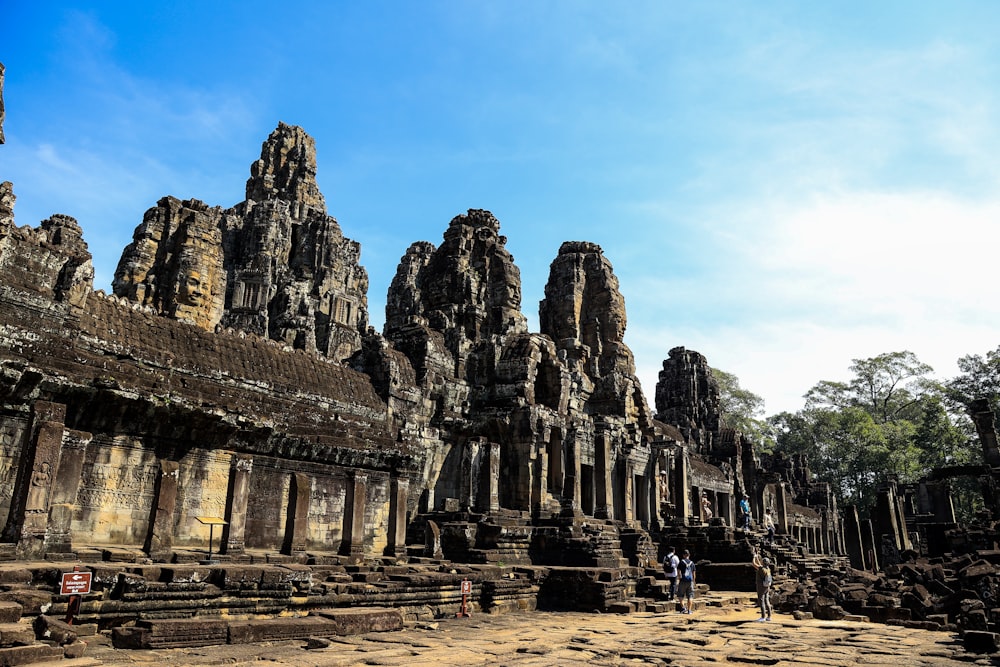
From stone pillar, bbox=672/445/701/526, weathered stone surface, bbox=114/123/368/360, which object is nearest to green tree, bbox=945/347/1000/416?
stone pillar, bbox=672/445/701/526

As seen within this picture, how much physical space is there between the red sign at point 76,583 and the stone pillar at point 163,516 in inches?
158

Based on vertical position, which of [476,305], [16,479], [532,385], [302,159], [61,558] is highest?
[302,159]

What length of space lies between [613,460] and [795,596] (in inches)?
462

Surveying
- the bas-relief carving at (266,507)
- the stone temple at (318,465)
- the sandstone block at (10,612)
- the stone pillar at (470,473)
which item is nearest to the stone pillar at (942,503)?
the stone temple at (318,465)

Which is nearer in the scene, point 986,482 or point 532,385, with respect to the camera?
point 532,385

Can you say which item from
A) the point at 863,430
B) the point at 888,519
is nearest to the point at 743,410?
the point at 863,430

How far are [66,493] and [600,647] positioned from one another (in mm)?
9053

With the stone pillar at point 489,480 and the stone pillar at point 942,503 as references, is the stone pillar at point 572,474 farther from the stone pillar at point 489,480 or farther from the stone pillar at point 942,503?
the stone pillar at point 942,503

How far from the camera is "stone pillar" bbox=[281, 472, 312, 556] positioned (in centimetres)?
1482

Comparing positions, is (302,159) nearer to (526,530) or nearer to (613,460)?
(613,460)

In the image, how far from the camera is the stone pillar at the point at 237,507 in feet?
44.9

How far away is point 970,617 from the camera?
11.6 metres

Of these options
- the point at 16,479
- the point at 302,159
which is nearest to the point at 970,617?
the point at 16,479

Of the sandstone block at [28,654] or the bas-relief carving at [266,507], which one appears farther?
the bas-relief carving at [266,507]
